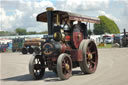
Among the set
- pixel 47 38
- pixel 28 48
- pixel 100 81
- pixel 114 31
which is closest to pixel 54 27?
pixel 47 38

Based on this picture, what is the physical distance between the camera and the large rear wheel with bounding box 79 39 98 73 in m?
9.59

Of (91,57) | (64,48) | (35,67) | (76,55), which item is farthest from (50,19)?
(91,57)

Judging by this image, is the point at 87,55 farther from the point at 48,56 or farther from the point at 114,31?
the point at 114,31

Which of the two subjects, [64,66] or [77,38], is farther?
[77,38]

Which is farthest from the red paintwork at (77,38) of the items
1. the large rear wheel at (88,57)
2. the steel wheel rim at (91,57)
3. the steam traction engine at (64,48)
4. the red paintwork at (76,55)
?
the red paintwork at (76,55)

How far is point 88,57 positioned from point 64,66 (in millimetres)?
1743

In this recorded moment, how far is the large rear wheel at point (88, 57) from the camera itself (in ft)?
31.4

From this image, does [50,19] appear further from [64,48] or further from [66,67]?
[66,67]

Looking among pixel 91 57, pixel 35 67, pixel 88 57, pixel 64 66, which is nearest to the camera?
pixel 64 66

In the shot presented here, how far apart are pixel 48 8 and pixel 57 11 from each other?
374mm

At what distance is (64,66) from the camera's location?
8.67 meters

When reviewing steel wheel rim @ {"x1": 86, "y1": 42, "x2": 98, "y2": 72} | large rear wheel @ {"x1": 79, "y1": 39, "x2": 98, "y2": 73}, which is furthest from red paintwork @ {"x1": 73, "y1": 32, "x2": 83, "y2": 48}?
steel wheel rim @ {"x1": 86, "y1": 42, "x2": 98, "y2": 72}

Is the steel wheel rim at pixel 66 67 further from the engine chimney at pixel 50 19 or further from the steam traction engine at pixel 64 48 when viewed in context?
the engine chimney at pixel 50 19

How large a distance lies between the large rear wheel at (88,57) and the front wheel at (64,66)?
84 cm
